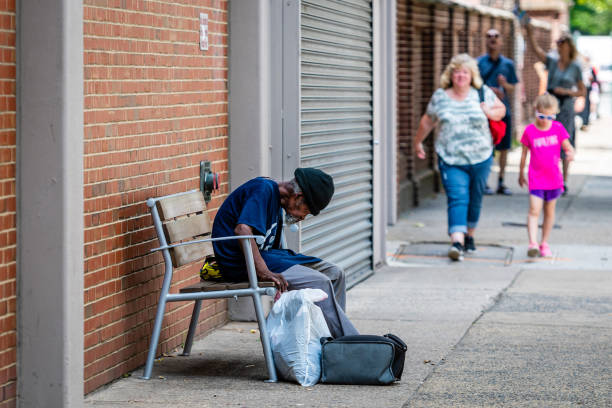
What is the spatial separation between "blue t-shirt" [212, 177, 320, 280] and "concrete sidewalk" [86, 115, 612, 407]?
1.90ft

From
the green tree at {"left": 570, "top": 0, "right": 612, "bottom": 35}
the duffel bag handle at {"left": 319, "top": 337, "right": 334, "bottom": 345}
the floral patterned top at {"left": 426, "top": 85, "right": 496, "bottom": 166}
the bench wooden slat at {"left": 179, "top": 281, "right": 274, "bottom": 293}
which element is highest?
the green tree at {"left": 570, "top": 0, "right": 612, "bottom": 35}

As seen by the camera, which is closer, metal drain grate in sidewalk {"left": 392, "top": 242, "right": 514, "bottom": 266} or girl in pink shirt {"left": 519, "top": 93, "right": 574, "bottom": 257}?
girl in pink shirt {"left": 519, "top": 93, "right": 574, "bottom": 257}

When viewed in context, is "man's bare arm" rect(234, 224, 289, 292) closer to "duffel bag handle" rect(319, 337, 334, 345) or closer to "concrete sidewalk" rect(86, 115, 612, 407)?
"duffel bag handle" rect(319, 337, 334, 345)

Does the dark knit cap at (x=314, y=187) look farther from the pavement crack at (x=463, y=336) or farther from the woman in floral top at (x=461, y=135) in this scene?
the woman in floral top at (x=461, y=135)

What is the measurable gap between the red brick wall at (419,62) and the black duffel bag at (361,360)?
8.00 meters

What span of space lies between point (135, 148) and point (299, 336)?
1286 mm

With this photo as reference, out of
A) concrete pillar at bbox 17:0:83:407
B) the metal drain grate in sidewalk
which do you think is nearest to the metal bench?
concrete pillar at bbox 17:0:83:407

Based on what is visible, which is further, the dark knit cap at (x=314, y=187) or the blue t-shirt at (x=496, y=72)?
the blue t-shirt at (x=496, y=72)

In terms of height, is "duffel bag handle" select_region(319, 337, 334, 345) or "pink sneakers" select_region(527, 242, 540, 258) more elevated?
"pink sneakers" select_region(527, 242, 540, 258)

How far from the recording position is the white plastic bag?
608 centimetres

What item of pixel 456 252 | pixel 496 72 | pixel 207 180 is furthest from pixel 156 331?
pixel 496 72

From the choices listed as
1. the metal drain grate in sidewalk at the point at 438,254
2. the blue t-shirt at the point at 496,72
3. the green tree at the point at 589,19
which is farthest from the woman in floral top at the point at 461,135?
the green tree at the point at 589,19

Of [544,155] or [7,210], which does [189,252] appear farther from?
[544,155]

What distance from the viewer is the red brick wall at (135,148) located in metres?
5.84
